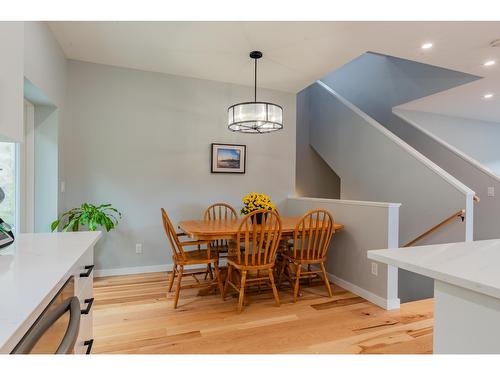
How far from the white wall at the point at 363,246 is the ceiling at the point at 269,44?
5.45 feet

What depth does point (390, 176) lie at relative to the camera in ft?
12.5

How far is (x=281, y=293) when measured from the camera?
2951mm

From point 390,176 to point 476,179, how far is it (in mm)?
1576

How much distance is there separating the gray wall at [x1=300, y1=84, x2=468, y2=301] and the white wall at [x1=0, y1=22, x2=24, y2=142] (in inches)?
152

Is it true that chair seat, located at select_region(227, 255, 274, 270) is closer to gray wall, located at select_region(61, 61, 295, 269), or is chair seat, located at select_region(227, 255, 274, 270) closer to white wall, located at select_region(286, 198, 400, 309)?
white wall, located at select_region(286, 198, 400, 309)

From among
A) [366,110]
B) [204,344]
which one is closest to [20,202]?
[204,344]

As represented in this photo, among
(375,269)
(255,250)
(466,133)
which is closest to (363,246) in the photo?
(375,269)

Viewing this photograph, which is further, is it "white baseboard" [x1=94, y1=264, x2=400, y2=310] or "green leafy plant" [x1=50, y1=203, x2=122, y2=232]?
"green leafy plant" [x1=50, y1=203, x2=122, y2=232]

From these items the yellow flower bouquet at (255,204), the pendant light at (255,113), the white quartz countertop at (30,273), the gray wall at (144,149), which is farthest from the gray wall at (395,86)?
the white quartz countertop at (30,273)

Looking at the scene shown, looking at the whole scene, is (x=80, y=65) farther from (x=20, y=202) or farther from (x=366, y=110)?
(x=366, y=110)

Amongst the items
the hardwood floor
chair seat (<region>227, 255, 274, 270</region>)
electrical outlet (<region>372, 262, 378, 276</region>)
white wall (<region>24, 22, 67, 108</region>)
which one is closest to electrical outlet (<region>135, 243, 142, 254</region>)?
the hardwood floor

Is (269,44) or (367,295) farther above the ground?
(269,44)

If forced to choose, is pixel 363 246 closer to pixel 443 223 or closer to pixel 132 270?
pixel 443 223

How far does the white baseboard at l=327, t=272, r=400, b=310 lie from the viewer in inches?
102
